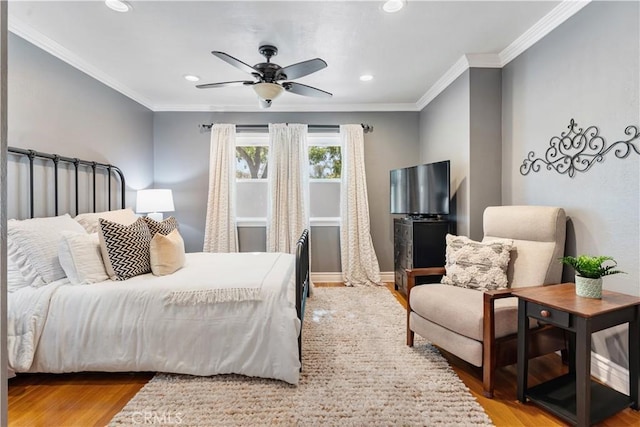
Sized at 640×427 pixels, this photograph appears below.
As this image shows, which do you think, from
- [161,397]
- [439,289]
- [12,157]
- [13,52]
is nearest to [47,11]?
[13,52]

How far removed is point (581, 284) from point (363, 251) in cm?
273

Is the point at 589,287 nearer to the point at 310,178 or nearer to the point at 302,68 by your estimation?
the point at 302,68

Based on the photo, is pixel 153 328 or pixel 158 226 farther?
pixel 158 226

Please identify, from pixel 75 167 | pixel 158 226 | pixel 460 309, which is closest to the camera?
pixel 460 309

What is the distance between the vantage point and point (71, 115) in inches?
114

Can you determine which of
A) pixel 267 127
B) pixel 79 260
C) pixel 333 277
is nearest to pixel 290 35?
pixel 267 127

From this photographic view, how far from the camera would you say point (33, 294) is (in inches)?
76.5

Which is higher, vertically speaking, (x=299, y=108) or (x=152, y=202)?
(x=299, y=108)

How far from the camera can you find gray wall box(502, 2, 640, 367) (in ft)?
5.95

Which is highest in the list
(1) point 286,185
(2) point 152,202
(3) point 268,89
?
(3) point 268,89

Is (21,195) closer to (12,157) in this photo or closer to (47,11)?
(12,157)

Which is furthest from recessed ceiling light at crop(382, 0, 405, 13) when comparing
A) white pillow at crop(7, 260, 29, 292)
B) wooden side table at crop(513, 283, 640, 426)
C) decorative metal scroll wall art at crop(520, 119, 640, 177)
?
white pillow at crop(7, 260, 29, 292)

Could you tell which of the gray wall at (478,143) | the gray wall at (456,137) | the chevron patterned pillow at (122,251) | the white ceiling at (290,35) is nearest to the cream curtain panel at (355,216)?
the white ceiling at (290,35)

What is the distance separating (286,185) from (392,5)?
2.64 metres
